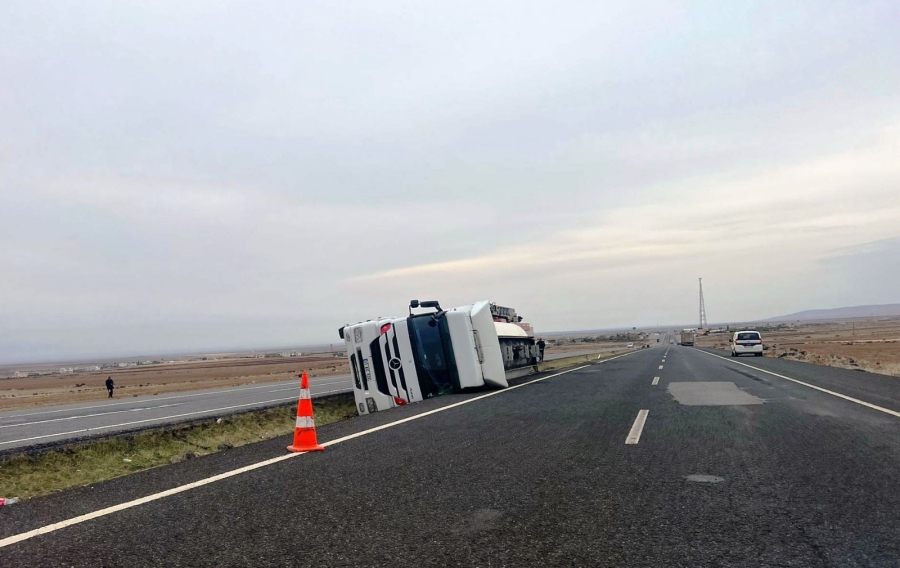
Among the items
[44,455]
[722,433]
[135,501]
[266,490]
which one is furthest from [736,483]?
[44,455]

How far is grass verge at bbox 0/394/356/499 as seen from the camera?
8.22 metres

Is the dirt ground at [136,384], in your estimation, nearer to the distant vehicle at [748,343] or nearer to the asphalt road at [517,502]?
the asphalt road at [517,502]

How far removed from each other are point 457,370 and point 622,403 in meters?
4.60

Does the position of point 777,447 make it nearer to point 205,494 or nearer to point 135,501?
point 205,494

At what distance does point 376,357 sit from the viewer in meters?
14.7

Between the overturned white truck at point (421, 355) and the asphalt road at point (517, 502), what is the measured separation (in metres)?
5.30

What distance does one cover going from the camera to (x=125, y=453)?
1008cm

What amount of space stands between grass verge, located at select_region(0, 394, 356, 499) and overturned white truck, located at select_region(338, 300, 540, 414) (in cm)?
228

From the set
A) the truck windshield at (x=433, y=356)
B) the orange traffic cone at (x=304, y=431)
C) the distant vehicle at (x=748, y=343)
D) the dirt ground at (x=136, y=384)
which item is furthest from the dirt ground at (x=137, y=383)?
the distant vehicle at (x=748, y=343)

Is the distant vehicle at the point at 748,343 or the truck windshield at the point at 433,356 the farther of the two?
the distant vehicle at the point at 748,343

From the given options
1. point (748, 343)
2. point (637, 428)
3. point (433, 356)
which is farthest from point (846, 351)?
point (637, 428)

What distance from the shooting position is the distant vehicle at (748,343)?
1519 inches

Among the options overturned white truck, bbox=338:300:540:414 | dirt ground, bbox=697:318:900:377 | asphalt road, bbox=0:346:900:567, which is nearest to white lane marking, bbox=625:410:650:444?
asphalt road, bbox=0:346:900:567

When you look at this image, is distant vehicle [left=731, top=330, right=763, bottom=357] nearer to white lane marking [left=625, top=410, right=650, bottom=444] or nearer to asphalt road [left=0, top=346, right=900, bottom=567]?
asphalt road [left=0, top=346, right=900, bottom=567]
